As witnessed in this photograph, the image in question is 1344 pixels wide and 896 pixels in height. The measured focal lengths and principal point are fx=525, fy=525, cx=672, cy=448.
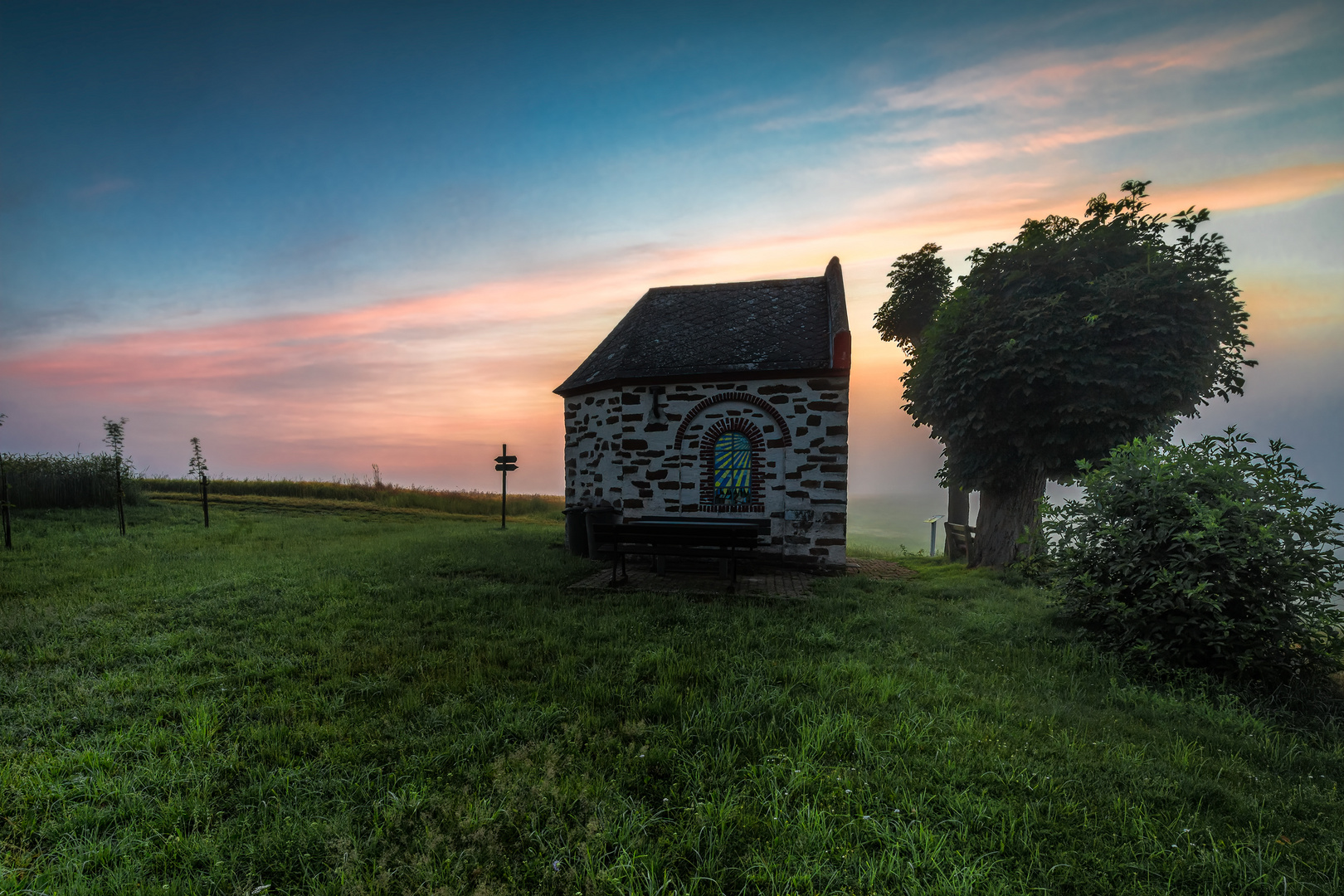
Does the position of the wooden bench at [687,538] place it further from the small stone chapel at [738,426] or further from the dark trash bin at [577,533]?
the dark trash bin at [577,533]

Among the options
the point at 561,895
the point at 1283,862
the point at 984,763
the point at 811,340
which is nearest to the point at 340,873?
the point at 561,895

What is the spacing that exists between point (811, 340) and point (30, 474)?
23327 mm

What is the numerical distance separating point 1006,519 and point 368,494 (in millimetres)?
25119

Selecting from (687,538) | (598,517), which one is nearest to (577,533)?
(598,517)

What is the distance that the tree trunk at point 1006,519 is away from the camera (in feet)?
38.5

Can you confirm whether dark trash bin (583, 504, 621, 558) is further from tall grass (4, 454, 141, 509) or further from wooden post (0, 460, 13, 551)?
tall grass (4, 454, 141, 509)

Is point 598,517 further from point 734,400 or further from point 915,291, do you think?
point 915,291

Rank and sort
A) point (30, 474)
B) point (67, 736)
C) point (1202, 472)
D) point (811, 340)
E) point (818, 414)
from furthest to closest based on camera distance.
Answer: point (30, 474) < point (811, 340) < point (818, 414) < point (1202, 472) < point (67, 736)

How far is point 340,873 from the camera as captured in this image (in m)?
2.73

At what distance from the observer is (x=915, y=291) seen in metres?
17.2

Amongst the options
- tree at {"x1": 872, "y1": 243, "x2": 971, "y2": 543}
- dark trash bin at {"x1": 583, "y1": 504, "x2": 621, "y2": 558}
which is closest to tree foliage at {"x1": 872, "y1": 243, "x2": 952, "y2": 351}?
tree at {"x1": 872, "y1": 243, "x2": 971, "y2": 543}

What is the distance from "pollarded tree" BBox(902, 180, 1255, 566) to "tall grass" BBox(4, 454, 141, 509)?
24673mm

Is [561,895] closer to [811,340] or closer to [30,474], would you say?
[811,340]

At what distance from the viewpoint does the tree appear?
16781 mm
